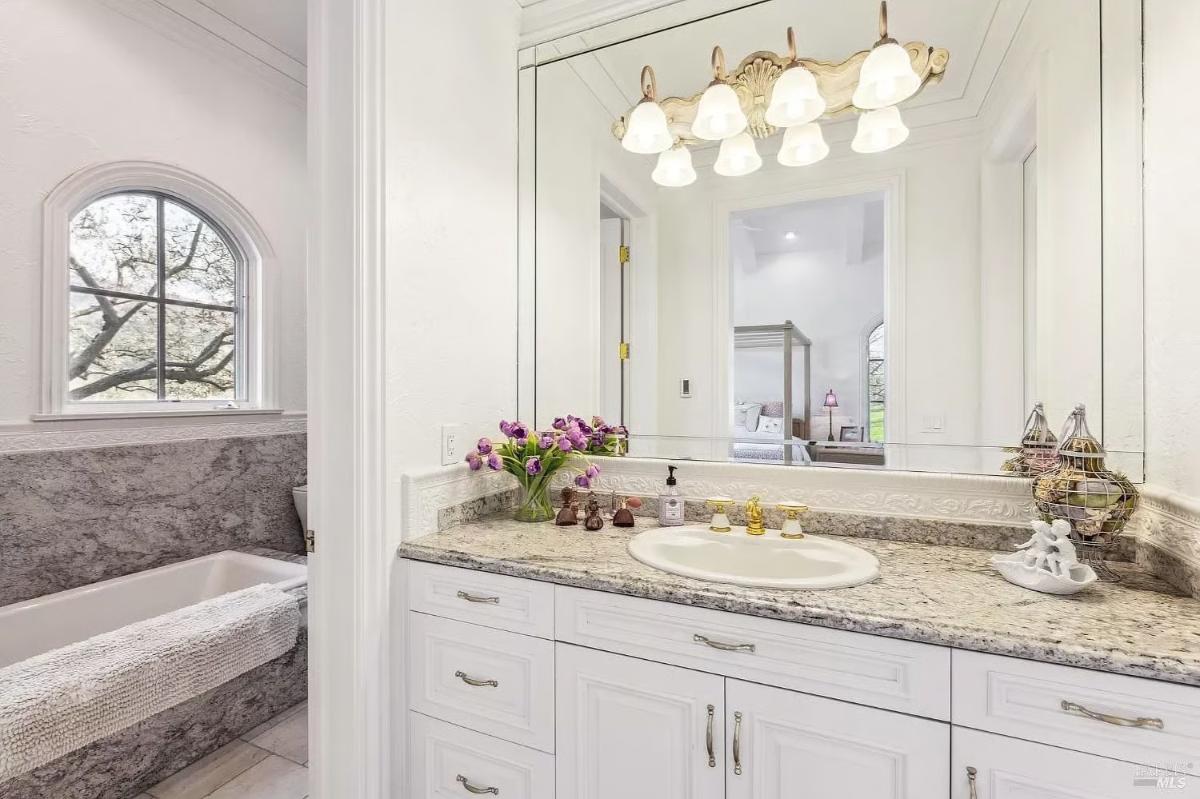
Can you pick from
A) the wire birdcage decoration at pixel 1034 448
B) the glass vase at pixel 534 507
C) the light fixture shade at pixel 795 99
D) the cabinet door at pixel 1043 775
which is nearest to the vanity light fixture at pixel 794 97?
the light fixture shade at pixel 795 99

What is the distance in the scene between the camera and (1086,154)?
4.30ft

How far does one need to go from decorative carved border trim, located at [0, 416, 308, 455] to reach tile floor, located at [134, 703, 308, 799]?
1232 mm

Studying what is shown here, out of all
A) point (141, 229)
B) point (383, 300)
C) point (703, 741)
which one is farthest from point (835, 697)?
point (141, 229)

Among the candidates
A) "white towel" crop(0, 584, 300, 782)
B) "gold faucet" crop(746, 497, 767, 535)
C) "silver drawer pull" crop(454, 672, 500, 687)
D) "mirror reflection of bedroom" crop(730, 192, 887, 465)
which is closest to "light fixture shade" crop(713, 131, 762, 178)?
"mirror reflection of bedroom" crop(730, 192, 887, 465)

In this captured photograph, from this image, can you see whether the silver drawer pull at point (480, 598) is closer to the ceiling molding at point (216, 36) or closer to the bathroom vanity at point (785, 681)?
the bathroom vanity at point (785, 681)

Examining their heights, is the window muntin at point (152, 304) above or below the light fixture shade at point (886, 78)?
below

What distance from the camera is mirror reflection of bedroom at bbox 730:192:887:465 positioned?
152 centimetres

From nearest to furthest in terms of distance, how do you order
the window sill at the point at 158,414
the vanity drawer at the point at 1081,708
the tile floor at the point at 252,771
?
the vanity drawer at the point at 1081,708 → the tile floor at the point at 252,771 → the window sill at the point at 158,414

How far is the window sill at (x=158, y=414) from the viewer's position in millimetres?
2020

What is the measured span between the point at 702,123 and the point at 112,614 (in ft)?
9.02

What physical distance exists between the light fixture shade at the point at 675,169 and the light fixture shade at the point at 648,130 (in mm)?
29

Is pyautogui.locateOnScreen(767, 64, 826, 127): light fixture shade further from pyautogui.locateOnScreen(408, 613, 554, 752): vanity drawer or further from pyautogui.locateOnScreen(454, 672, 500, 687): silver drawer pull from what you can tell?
pyautogui.locateOnScreen(454, 672, 500, 687): silver drawer pull

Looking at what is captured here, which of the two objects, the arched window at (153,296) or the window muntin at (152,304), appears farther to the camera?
the window muntin at (152,304)

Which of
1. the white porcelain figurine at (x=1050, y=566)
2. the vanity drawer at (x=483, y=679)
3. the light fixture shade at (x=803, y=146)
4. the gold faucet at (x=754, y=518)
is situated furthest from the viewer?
the light fixture shade at (x=803, y=146)
